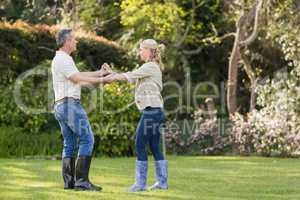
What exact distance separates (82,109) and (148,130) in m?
0.78

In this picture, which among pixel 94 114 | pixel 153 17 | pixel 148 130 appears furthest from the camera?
pixel 153 17

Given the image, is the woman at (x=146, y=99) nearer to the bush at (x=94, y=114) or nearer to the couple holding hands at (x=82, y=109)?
the couple holding hands at (x=82, y=109)

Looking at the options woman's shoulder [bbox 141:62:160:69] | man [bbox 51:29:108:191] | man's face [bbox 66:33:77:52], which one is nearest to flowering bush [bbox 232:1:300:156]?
woman's shoulder [bbox 141:62:160:69]

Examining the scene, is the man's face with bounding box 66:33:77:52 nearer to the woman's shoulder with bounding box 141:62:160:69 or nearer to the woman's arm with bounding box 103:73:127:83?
the woman's arm with bounding box 103:73:127:83

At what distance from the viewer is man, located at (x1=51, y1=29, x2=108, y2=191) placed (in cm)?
825

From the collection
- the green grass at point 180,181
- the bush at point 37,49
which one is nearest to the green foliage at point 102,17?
the bush at point 37,49

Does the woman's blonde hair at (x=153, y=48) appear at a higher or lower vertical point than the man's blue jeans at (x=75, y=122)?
higher

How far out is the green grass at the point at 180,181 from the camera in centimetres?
796

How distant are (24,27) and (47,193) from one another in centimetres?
1067

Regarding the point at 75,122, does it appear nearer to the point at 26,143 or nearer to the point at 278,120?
the point at 26,143

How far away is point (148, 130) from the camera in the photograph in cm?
845

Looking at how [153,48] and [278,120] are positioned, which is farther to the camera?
[278,120]

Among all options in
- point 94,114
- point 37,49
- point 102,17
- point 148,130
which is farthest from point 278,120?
point 102,17

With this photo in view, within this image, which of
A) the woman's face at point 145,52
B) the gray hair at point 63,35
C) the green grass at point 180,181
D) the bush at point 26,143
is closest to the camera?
the green grass at point 180,181
